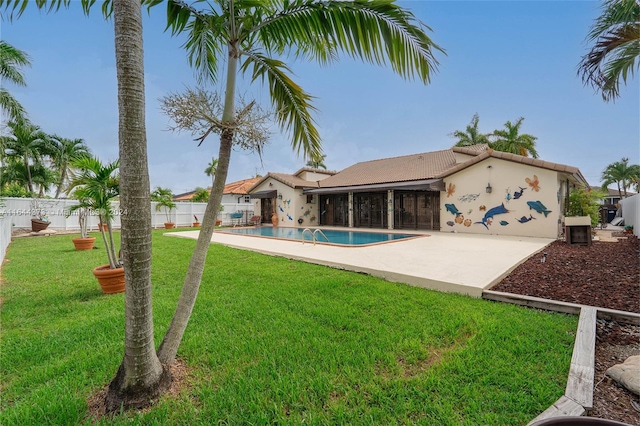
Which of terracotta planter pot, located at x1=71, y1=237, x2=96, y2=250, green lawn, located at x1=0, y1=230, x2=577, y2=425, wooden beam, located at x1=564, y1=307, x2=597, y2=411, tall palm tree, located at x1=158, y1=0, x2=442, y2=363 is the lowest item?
green lawn, located at x1=0, y1=230, x2=577, y2=425

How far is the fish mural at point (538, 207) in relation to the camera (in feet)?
48.0

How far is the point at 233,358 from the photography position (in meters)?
3.64

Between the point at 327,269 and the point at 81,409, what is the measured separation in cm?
615

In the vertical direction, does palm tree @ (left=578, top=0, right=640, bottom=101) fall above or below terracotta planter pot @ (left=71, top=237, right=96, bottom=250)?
above

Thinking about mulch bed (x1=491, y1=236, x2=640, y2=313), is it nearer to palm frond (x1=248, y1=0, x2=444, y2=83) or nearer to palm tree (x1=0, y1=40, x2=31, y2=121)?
palm frond (x1=248, y1=0, x2=444, y2=83)

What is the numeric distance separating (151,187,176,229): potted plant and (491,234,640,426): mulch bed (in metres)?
27.2

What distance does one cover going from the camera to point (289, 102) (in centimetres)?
447

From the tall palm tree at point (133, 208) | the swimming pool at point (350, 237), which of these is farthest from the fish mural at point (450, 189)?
the tall palm tree at point (133, 208)

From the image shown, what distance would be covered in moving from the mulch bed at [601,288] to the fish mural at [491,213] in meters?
4.68

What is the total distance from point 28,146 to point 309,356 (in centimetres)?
3460

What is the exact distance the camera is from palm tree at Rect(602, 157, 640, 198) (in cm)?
4278

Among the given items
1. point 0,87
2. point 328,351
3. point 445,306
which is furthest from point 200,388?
point 0,87

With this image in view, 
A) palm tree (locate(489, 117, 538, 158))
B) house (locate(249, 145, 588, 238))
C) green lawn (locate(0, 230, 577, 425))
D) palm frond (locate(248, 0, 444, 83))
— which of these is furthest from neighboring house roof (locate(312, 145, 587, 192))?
palm frond (locate(248, 0, 444, 83))

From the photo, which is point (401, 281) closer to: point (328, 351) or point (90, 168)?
point (328, 351)
